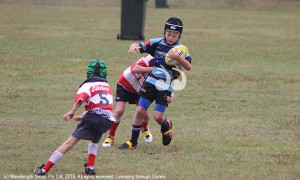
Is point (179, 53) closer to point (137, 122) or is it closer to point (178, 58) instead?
point (178, 58)

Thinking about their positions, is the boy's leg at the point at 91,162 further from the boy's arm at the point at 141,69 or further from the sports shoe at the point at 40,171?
the boy's arm at the point at 141,69

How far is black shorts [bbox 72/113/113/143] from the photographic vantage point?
28.6ft

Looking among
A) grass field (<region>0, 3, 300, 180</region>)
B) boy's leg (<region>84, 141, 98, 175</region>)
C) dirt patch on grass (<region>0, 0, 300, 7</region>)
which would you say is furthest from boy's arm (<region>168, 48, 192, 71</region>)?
dirt patch on grass (<region>0, 0, 300, 7</region>)

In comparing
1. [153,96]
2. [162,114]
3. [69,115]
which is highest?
[69,115]

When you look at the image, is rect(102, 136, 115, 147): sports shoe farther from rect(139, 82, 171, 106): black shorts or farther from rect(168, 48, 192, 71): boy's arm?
rect(168, 48, 192, 71): boy's arm

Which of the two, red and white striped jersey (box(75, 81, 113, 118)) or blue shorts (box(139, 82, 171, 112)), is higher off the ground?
red and white striped jersey (box(75, 81, 113, 118))

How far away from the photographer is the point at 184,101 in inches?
619

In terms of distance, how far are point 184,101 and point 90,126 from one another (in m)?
7.10

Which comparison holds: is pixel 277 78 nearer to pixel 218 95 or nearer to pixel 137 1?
pixel 218 95

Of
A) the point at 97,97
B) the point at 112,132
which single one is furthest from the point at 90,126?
the point at 112,132

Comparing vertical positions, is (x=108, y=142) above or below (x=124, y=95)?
below

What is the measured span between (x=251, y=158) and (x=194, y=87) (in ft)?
26.1

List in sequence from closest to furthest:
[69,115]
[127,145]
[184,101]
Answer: [69,115], [127,145], [184,101]

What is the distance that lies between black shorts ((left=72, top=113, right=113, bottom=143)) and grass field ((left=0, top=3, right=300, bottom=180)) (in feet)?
1.59
